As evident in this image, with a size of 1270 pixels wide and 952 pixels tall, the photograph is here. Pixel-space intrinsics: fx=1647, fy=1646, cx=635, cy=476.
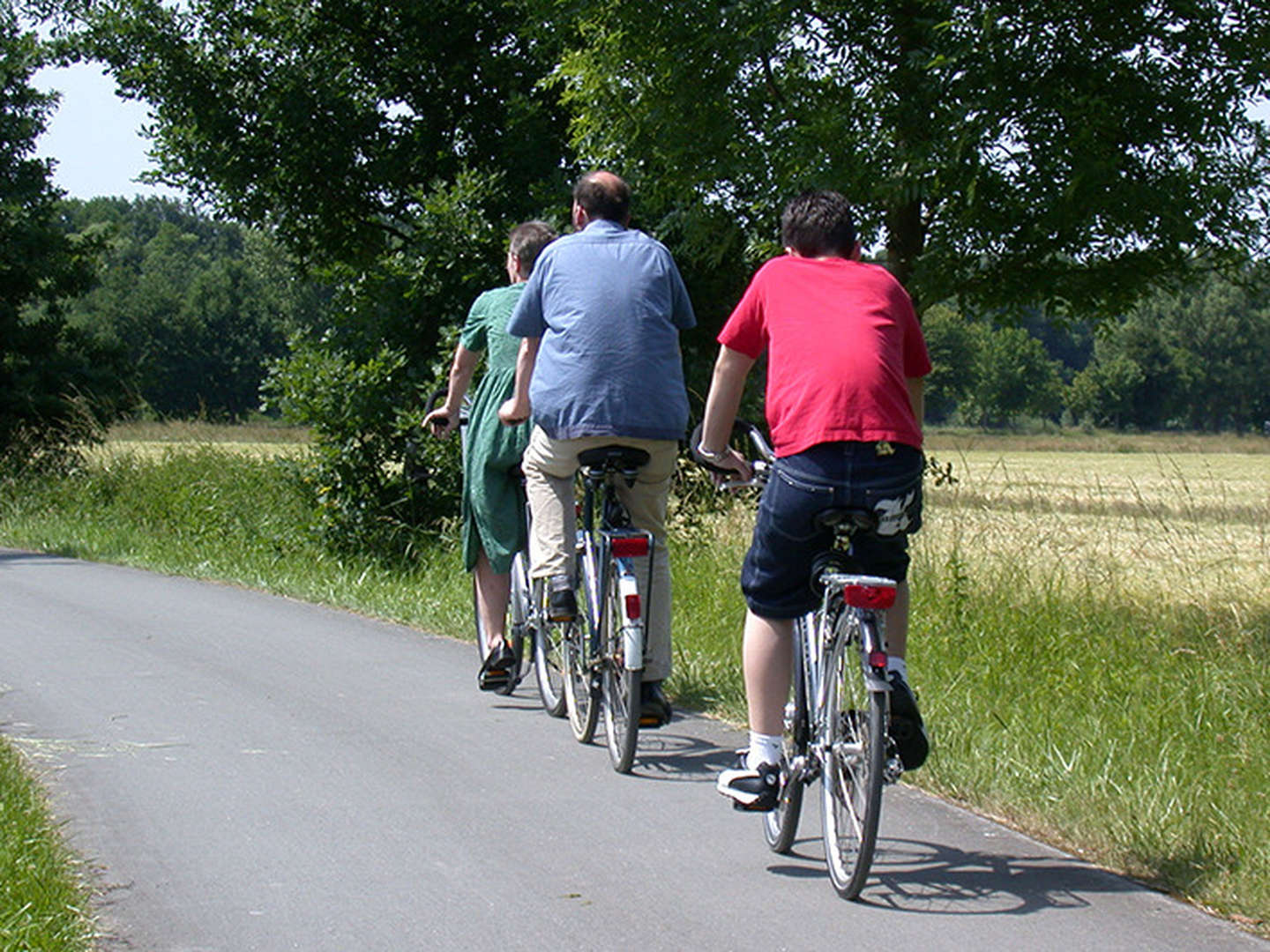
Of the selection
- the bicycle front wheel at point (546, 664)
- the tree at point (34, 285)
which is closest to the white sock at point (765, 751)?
the bicycle front wheel at point (546, 664)

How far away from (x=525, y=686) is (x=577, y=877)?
318 centimetres

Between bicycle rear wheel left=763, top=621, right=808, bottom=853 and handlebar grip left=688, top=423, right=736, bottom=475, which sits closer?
bicycle rear wheel left=763, top=621, right=808, bottom=853

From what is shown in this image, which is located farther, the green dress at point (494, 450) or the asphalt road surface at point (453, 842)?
the green dress at point (494, 450)

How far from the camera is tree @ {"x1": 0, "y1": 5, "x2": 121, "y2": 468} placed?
21.8m

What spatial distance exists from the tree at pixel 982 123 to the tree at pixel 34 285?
43.9 feet

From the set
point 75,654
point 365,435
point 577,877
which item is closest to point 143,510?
point 365,435

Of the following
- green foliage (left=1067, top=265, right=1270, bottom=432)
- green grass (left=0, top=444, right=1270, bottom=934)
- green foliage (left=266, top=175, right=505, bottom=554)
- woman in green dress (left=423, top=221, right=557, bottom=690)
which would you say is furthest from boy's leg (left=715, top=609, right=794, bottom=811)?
green foliage (left=1067, top=265, right=1270, bottom=432)

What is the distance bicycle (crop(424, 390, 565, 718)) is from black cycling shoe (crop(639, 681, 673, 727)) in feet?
2.44

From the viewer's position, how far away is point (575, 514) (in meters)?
6.41

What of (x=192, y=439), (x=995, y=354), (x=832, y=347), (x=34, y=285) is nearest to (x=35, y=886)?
(x=832, y=347)

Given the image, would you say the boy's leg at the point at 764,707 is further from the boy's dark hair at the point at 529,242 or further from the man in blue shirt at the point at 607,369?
the boy's dark hair at the point at 529,242

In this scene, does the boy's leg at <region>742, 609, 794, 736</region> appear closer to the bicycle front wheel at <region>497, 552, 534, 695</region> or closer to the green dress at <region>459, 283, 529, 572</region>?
the bicycle front wheel at <region>497, 552, 534, 695</region>

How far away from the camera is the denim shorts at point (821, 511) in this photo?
430 cm

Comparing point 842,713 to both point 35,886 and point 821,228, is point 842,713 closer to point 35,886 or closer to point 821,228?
point 821,228
